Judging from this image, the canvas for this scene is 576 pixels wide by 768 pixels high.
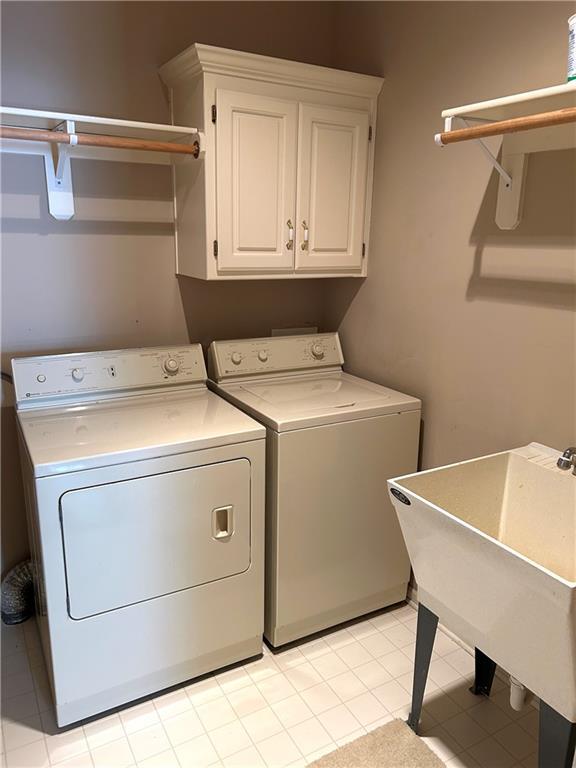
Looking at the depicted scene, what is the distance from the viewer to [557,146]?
166 cm

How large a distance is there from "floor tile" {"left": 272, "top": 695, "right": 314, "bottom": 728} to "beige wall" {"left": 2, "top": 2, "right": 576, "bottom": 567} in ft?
3.24

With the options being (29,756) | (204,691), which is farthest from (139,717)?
(29,756)

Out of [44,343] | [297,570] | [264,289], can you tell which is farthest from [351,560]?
[44,343]

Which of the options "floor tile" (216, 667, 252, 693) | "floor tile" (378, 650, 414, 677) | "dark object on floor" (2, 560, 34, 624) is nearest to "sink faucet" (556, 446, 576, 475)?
"floor tile" (378, 650, 414, 677)

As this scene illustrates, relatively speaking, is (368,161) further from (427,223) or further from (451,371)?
(451,371)

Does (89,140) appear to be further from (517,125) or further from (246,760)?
(246,760)

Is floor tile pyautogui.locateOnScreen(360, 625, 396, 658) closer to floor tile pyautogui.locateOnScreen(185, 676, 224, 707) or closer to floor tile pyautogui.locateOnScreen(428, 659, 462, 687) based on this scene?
floor tile pyautogui.locateOnScreen(428, 659, 462, 687)

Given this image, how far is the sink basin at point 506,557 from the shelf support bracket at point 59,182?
1497 millimetres

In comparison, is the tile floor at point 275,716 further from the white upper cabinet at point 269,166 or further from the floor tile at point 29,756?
the white upper cabinet at point 269,166

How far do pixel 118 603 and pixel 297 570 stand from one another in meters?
0.65

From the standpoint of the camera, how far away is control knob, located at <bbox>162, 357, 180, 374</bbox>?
2260mm

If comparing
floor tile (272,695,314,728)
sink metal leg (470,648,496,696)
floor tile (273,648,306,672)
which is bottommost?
floor tile (272,695,314,728)

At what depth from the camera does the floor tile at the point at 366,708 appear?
6.10 feet

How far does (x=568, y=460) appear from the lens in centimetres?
163
